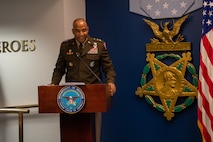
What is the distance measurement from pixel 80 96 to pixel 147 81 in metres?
1.53

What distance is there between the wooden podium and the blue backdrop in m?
1.31

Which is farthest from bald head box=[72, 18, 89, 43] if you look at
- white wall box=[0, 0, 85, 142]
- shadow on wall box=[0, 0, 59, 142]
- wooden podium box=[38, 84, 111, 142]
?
shadow on wall box=[0, 0, 59, 142]

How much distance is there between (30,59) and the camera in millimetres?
4137

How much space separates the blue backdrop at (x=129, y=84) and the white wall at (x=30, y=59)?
375 millimetres

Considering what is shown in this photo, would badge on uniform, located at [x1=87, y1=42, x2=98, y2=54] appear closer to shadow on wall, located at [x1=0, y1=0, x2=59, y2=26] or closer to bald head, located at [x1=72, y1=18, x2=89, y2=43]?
bald head, located at [x1=72, y1=18, x2=89, y2=43]

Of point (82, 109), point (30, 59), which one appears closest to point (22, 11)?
point (30, 59)

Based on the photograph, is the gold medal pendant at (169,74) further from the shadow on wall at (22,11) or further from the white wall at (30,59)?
the shadow on wall at (22,11)

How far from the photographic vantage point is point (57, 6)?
4.01m

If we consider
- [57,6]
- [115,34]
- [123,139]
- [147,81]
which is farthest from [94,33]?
[123,139]

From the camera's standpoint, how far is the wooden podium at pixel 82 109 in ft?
8.44

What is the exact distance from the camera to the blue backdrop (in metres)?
3.86

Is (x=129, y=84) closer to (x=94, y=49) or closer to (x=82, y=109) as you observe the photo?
(x=94, y=49)

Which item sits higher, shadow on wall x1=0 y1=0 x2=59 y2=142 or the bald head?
shadow on wall x1=0 y1=0 x2=59 y2=142

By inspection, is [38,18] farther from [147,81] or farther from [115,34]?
[147,81]
